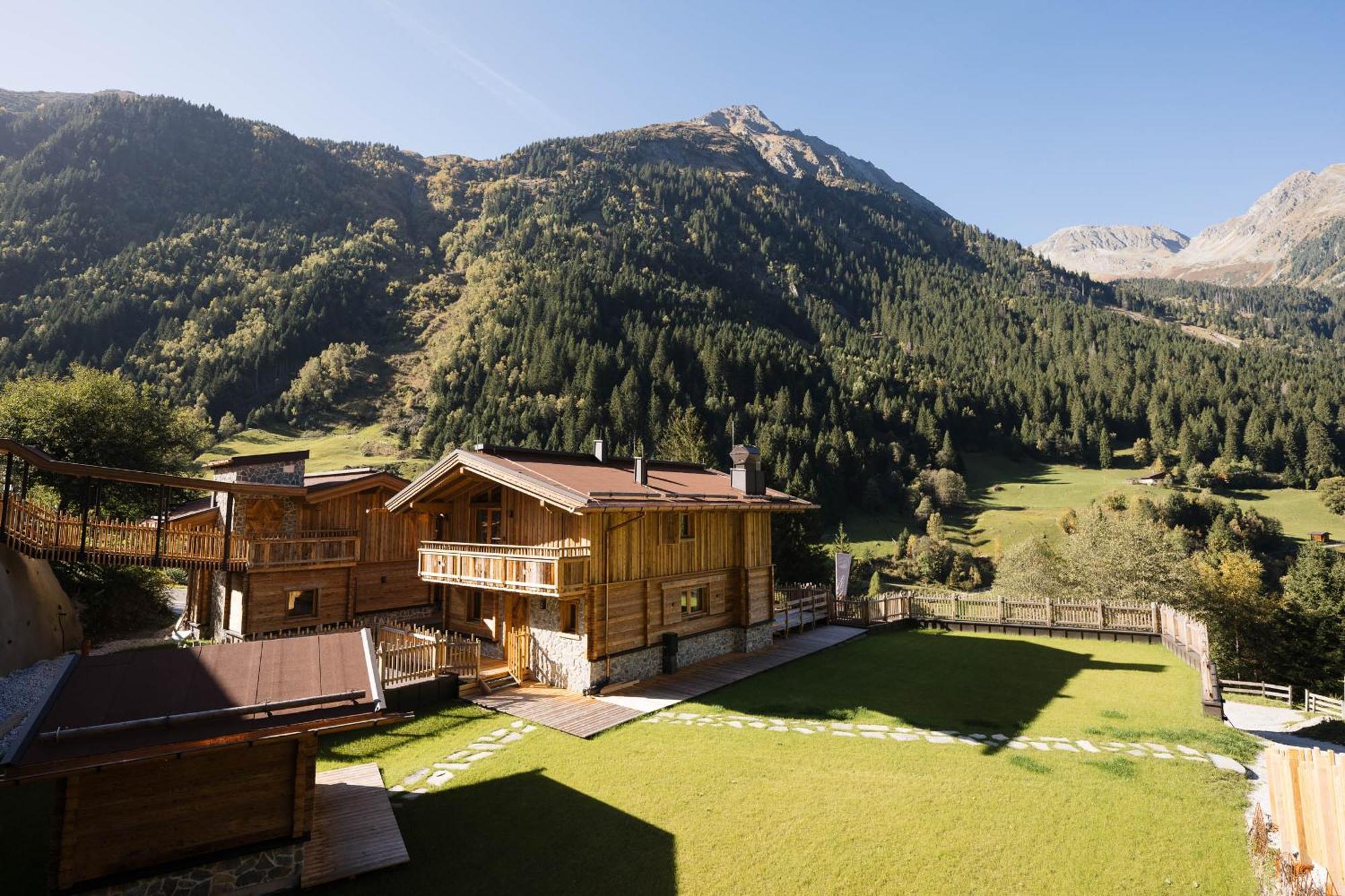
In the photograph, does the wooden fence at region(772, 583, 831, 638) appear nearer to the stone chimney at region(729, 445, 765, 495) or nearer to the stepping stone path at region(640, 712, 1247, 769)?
the stone chimney at region(729, 445, 765, 495)

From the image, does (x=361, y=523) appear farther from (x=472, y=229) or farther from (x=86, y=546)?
(x=472, y=229)

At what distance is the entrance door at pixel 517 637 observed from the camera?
1992cm

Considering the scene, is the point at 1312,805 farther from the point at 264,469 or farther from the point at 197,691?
the point at 264,469

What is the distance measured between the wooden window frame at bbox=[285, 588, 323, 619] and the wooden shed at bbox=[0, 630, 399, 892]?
15.5 m

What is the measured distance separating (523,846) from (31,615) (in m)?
19.9

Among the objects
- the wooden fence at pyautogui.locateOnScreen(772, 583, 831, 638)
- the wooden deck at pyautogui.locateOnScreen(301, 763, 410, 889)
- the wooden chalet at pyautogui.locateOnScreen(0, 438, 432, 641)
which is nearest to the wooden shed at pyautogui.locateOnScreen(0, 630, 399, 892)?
the wooden deck at pyautogui.locateOnScreen(301, 763, 410, 889)

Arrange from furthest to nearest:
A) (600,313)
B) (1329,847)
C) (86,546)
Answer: (600,313) → (86,546) → (1329,847)

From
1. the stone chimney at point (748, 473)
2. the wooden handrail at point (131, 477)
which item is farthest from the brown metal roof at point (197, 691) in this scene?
the stone chimney at point (748, 473)

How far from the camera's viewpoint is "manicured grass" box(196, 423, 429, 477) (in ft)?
281

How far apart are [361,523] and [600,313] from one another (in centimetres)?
10359

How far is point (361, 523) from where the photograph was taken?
82.1 ft

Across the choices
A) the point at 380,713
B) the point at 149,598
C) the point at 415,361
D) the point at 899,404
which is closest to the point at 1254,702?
the point at 380,713

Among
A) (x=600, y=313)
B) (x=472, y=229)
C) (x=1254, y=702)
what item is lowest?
(x=1254, y=702)

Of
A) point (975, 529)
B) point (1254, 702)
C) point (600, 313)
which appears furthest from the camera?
point (600, 313)
